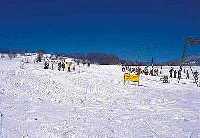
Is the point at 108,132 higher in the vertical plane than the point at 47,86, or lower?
lower

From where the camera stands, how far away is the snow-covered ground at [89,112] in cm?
1873

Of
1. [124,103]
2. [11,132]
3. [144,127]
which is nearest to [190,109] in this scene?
[124,103]

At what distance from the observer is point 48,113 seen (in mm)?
23172

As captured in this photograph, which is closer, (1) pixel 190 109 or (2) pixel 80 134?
(2) pixel 80 134

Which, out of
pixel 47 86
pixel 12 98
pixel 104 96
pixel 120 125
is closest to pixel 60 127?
pixel 120 125

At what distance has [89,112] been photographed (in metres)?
24.5

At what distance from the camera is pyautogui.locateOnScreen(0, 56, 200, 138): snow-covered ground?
1873 centimetres

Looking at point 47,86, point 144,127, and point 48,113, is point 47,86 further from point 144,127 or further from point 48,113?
point 144,127

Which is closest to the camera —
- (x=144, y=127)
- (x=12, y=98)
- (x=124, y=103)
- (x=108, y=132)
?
(x=108, y=132)

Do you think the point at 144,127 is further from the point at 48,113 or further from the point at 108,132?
the point at 48,113

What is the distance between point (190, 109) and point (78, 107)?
7.23 m

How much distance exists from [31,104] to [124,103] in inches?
260

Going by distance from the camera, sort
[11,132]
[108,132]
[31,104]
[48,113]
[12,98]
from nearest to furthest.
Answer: [11,132], [108,132], [48,113], [31,104], [12,98]

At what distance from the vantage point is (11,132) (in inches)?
686
